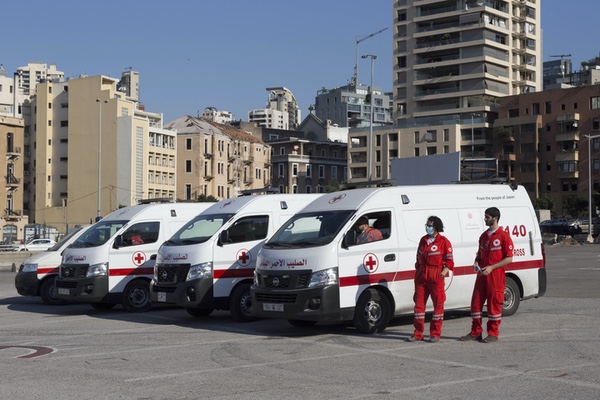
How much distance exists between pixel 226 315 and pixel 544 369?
9.28 metres

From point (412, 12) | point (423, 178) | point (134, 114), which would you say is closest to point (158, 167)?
point (134, 114)

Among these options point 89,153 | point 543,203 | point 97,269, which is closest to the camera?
point 97,269

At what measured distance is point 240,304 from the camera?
674 inches

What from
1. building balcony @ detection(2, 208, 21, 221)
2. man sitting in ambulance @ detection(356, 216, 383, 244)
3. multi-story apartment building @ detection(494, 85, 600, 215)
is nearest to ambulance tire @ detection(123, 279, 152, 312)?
man sitting in ambulance @ detection(356, 216, 383, 244)

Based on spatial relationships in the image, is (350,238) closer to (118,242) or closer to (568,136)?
(118,242)

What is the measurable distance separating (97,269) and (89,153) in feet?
287

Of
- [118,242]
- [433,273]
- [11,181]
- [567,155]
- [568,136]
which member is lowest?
[433,273]

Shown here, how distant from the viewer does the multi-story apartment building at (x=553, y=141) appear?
101000 mm

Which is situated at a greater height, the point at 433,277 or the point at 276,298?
the point at 433,277

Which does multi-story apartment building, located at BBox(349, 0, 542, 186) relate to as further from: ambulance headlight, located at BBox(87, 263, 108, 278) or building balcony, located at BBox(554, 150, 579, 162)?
ambulance headlight, located at BBox(87, 263, 108, 278)

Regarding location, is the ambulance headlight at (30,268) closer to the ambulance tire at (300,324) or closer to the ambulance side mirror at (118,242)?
the ambulance side mirror at (118,242)

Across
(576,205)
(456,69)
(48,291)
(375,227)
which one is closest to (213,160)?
(456,69)

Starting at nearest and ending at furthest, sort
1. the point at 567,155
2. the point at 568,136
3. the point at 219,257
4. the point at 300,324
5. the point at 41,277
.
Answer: the point at 300,324 < the point at 219,257 < the point at 41,277 < the point at 568,136 < the point at 567,155

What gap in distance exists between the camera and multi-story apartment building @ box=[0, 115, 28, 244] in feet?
307
